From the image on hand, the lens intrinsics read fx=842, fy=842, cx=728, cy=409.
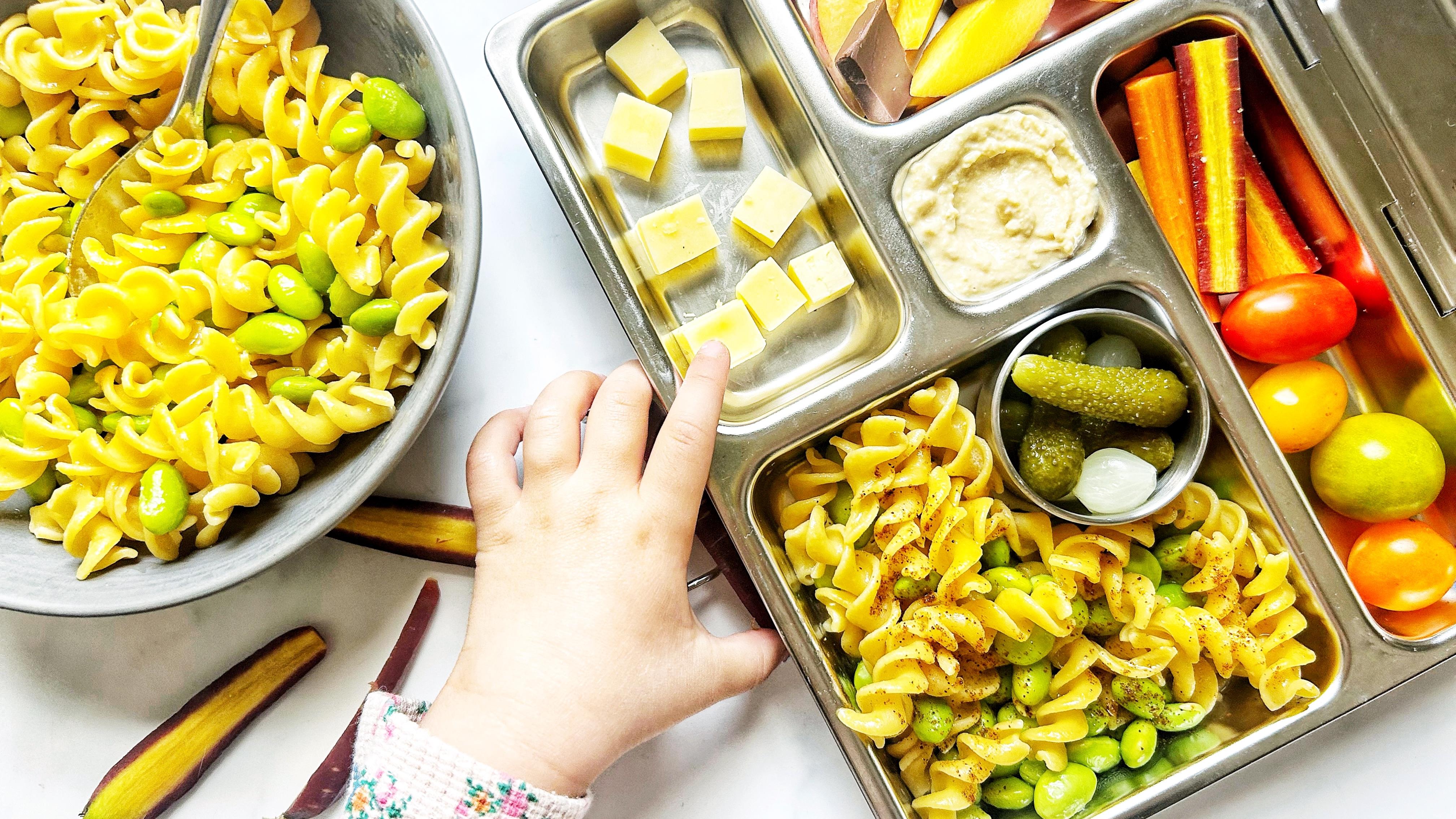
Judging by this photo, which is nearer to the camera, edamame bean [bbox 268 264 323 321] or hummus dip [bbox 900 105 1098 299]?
edamame bean [bbox 268 264 323 321]

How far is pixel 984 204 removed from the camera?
1.64 metres

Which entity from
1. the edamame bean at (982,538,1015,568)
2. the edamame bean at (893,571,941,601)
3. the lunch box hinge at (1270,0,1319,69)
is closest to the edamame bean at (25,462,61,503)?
the edamame bean at (893,571,941,601)

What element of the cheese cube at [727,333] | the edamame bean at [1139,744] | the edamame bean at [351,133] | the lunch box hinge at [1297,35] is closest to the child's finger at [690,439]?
the cheese cube at [727,333]

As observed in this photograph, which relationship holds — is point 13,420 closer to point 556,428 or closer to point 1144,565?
point 556,428

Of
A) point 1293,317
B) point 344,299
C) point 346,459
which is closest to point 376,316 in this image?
point 344,299

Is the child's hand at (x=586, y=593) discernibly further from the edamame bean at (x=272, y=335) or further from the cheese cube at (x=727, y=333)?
the edamame bean at (x=272, y=335)

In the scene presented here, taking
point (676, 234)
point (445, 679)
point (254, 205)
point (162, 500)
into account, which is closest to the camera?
point (162, 500)

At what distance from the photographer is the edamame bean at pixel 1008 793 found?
1.59 m

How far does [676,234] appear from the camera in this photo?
1704 mm

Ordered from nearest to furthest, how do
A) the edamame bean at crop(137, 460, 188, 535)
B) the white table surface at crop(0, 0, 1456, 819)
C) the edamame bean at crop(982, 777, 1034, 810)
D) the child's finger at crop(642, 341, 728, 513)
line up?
1. the edamame bean at crop(137, 460, 188, 535)
2. the child's finger at crop(642, 341, 728, 513)
3. the edamame bean at crop(982, 777, 1034, 810)
4. the white table surface at crop(0, 0, 1456, 819)

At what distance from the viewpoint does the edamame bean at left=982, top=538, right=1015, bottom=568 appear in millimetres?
1614

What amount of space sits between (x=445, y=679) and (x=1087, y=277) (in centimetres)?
154

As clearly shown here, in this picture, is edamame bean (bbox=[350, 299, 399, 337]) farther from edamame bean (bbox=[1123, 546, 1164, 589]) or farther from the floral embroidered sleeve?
edamame bean (bbox=[1123, 546, 1164, 589])

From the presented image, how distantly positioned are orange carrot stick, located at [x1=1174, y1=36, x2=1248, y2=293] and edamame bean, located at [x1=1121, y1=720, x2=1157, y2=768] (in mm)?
864
